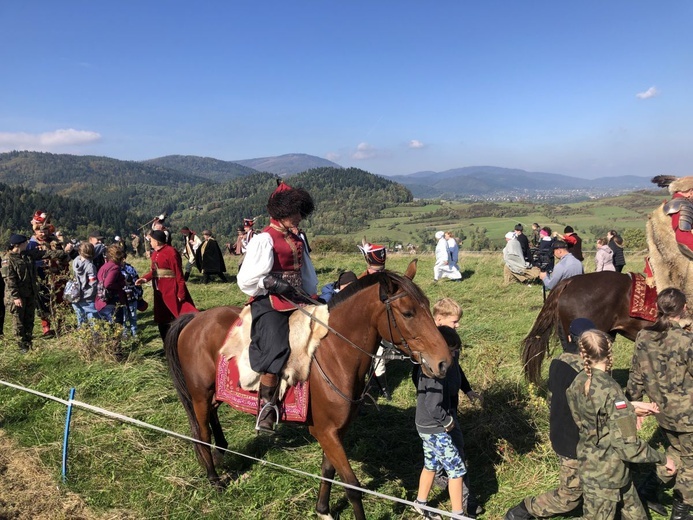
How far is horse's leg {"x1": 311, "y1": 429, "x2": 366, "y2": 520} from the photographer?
11.2 feet

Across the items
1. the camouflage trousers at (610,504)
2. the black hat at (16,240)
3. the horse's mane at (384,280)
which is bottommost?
the camouflage trousers at (610,504)

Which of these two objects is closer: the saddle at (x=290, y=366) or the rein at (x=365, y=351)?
the rein at (x=365, y=351)

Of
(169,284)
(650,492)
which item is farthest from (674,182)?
(169,284)

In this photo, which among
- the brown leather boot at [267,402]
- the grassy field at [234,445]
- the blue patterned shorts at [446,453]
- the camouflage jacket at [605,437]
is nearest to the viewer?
the camouflage jacket at [605,437]

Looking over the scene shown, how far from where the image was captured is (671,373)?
339cm

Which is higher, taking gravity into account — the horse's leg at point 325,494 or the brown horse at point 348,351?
the brown horse at point 348,351

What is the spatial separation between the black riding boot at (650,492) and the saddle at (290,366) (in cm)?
305

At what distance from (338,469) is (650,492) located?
2.81 m

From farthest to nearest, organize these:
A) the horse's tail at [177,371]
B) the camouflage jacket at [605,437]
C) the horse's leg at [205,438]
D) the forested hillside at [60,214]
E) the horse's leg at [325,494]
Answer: the forested hillside at [60,214] → the horse's tail at [177,371] → the horse's leg at [205,438] → the horse's leg at [325,494] → the camouflage jacket at [605,437]

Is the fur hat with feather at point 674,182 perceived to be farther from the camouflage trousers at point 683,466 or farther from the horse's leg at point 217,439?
the horse's leg at point 217,439

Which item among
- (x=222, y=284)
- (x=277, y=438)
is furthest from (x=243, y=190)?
(x=277, y=438)

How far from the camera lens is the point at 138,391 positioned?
5.89 meters

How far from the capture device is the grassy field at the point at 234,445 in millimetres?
3986

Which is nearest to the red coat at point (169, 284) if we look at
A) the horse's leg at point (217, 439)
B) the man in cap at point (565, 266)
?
the horse's leg at point (217, 439)
